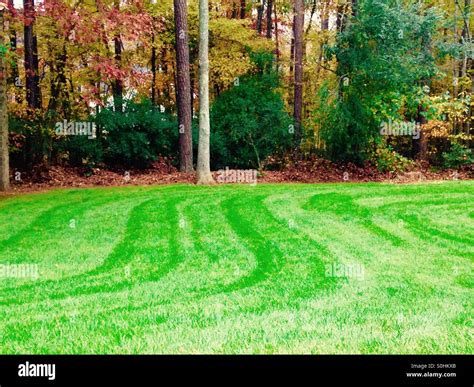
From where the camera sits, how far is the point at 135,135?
2012 cm

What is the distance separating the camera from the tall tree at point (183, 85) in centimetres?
1839

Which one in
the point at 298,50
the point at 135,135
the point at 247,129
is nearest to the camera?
the point at 135,135

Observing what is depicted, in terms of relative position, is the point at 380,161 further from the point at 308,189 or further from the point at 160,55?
the point at 160,55

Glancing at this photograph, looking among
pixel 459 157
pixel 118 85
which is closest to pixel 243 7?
pixel 118 85

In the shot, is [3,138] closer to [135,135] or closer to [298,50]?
[135,135]

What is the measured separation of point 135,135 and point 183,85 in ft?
8.77

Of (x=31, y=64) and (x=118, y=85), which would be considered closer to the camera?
(x=31, y=64)

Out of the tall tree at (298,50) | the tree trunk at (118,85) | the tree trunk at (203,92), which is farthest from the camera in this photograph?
the tall tree at (298,50)

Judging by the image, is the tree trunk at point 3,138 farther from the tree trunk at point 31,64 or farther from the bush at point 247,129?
the bush at point 247,129

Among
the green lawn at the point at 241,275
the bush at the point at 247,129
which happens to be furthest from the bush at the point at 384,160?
the green lawn at the point at 241,275

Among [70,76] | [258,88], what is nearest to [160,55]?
[70,76]

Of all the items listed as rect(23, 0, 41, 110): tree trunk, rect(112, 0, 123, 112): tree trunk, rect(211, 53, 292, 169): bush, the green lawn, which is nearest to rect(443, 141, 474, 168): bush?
rect(211, 53, 292, 169): bush

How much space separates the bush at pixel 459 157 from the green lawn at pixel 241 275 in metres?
8.62

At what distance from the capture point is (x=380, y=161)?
19.6m
